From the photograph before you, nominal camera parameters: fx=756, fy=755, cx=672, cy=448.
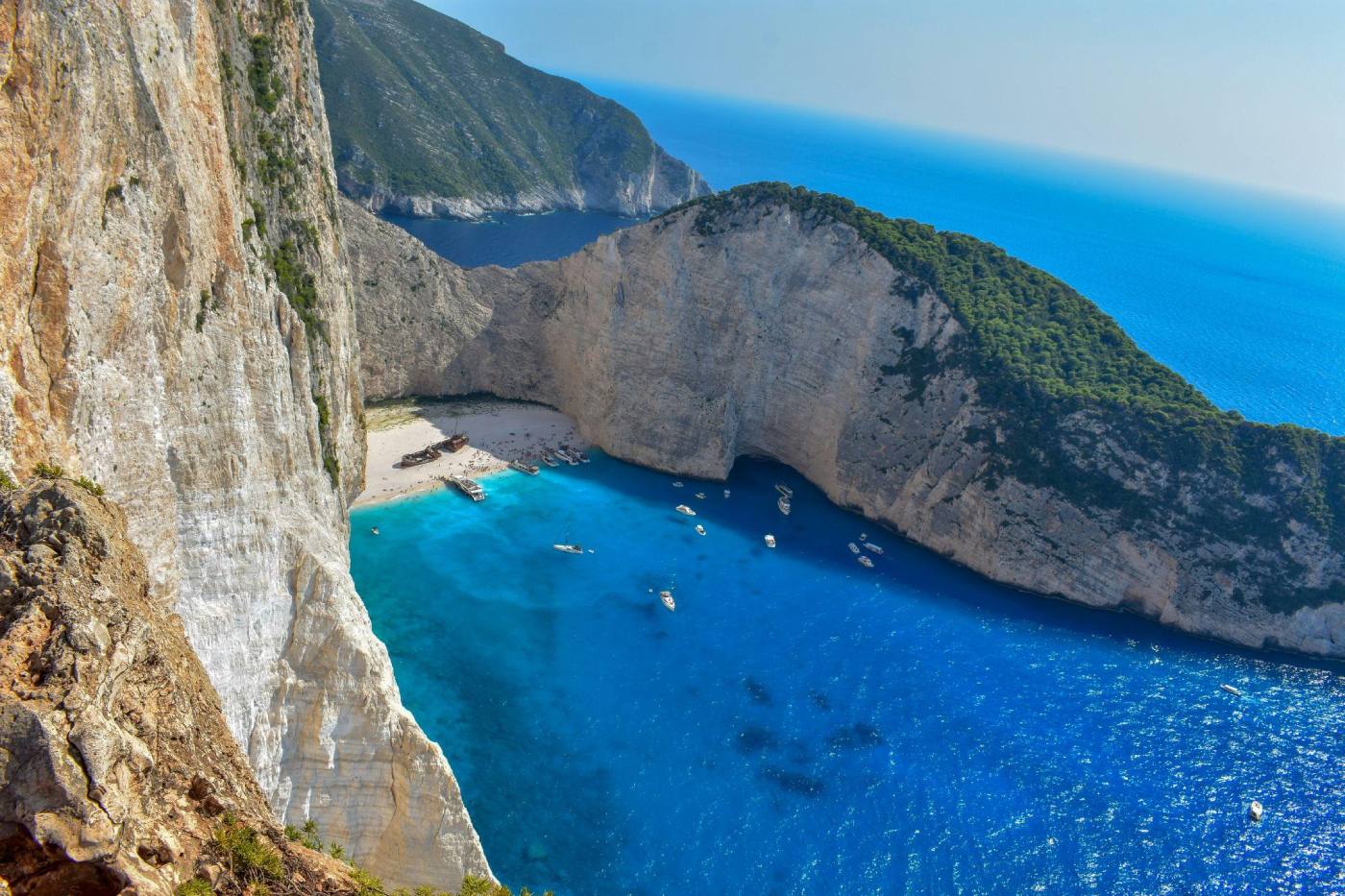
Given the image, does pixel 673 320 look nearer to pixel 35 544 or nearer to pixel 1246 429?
pixel 1246 429

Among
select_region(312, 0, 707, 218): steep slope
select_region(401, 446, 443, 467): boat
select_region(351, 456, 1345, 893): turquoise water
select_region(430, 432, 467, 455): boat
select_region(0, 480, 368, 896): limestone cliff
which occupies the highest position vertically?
select_region(312, 0, 707, 218): steep slope

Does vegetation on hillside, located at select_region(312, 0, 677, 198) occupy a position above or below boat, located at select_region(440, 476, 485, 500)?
above

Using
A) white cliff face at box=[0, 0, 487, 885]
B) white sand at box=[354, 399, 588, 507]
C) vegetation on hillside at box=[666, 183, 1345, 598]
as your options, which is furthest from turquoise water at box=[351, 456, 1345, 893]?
white cliff face at box=[0, 0, 487, 885]

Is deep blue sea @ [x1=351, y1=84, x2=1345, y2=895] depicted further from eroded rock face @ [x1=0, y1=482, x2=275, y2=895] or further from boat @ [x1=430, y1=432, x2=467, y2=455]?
eroded rock face @ [x1=0, y1=482, x2=275, y2=895]

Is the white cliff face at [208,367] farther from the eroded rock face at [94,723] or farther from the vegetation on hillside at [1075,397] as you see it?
the vegetation on hillside at [1075,397]

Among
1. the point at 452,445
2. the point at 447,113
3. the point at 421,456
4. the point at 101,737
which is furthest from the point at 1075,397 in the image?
the point at 447,113

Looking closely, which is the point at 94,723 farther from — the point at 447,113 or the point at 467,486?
the point at 447,113
